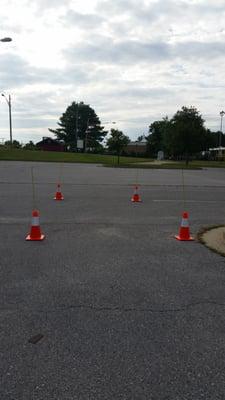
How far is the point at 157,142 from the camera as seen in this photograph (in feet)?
397

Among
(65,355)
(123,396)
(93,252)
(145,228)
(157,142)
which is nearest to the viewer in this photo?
(123,396)

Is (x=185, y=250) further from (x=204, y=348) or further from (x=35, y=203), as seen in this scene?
(x=35, y=203)

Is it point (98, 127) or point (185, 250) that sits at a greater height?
point (98, 127)

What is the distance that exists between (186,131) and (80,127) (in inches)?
3068

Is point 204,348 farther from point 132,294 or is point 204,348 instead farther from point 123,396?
point 132,294

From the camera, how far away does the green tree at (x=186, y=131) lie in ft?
154

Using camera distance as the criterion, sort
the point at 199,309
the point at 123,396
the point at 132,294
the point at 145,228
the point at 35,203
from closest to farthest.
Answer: the point at 123,396 → the point at 199,309 → the point at 132,294 → the point at 145,228 → the point at 35,203

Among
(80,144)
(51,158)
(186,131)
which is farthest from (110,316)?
(80,144)

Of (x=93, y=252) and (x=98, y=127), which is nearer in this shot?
(x=93, y=252)

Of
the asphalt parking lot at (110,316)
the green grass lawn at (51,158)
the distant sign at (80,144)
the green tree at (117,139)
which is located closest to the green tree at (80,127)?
the distant sign at (80,144)

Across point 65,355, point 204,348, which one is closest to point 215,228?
point 204,348

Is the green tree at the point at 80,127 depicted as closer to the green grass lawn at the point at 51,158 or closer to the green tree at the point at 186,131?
the green grass lawn at the point at 51,158

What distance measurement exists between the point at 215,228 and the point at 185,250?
2426 millimetres

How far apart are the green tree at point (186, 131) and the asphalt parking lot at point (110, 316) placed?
130 ft
